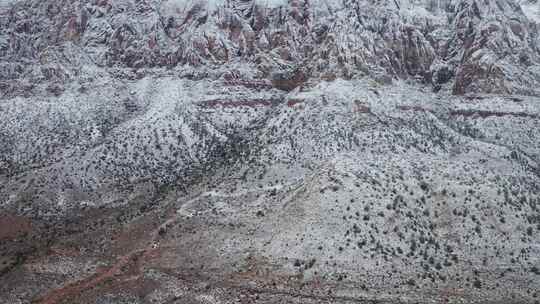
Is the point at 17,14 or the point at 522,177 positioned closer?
the point at 522,177

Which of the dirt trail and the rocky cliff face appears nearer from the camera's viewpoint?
the dirt trail

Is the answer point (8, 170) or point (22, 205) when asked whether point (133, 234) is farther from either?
point (8, 170)

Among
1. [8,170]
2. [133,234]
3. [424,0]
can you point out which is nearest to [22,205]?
[8,170]

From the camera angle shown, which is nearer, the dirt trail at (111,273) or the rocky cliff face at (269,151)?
the dirt trail at (111,273)

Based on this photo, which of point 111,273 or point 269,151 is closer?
point 111,273

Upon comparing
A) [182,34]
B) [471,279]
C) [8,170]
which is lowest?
[471,279]

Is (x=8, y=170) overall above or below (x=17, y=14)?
below

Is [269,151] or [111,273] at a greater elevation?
[269,151]

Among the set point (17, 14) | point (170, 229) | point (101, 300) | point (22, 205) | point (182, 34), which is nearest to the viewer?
point (101, 300)
